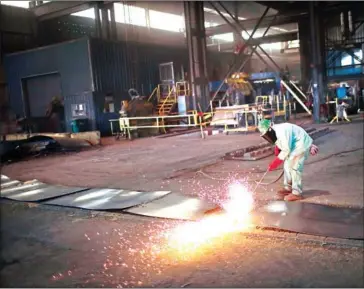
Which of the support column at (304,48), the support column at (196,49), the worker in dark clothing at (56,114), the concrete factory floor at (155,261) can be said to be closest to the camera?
the concrete factory floor at (155,261)

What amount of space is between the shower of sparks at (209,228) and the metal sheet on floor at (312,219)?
221mm

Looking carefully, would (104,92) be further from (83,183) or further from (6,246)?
(6,246)

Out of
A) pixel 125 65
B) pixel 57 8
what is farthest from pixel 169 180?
pixel 57 8

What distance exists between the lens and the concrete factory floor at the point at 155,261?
355 cm

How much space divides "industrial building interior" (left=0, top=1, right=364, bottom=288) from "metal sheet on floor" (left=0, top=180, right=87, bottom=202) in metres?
0.05

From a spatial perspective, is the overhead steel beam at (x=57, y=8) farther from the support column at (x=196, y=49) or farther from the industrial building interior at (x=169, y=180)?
the support column at (x=196, y=49)

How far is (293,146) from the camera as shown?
Result: 529cm

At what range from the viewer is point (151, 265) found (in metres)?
4.00

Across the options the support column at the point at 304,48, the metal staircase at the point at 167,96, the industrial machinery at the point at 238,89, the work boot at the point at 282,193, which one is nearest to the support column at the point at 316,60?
the industrial machinery at the point at 238,89

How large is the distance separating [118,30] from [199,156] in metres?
20.2

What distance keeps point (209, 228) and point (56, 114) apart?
21.1m

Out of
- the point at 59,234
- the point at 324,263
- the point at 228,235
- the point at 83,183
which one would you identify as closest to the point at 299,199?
the point at 228,235

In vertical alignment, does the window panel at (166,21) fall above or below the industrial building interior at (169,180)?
above

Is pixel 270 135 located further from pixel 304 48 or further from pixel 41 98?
pixel 304 48
